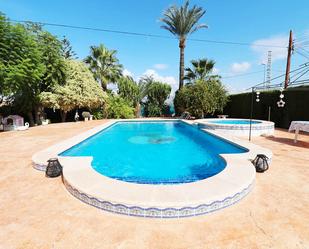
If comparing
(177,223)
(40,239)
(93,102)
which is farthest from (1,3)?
(177,223)

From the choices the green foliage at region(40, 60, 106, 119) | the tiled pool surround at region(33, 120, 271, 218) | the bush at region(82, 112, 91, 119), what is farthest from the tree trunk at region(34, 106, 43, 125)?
the tiled pool surround at region(33, 120, 271, 218)

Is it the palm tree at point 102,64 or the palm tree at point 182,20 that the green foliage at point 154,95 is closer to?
the palm tree at point 102,64

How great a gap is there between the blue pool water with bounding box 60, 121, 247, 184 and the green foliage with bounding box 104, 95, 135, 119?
11043 mm

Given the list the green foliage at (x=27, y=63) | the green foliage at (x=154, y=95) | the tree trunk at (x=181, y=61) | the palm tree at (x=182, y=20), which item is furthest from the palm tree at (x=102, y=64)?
the tree trunk at (x=181, y=61)

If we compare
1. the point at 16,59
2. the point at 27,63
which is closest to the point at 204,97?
the point at 27,63

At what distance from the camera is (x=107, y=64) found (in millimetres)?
23016

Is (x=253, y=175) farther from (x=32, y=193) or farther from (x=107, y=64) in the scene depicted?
(x=107, y=64)

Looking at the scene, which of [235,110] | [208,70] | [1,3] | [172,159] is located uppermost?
[1,3]

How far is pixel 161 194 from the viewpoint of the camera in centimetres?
356

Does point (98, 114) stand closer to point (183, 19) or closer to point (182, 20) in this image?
point (182, 20)

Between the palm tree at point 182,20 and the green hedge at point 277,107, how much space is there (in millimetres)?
8952

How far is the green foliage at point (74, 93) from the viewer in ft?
53.4

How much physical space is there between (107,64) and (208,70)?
12.4 metres

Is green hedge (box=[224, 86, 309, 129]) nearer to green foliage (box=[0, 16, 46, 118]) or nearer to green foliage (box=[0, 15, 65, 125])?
green foliage (box=[0, 15, 65, 125])
